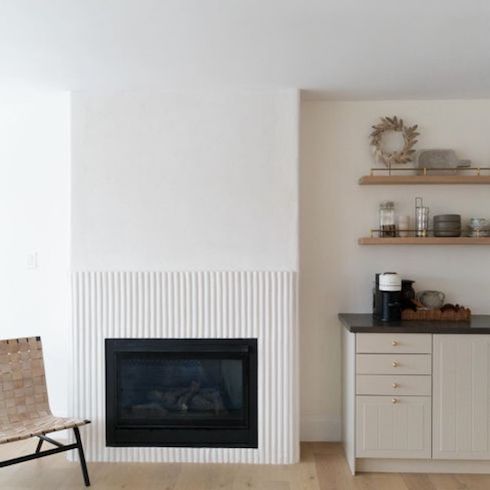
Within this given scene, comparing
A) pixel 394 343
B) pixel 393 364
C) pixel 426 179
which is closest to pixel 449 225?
pixel 426 179

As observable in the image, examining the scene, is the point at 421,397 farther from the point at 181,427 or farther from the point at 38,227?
the point at 38,227

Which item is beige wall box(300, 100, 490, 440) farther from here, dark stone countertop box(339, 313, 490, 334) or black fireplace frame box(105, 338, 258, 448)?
black fireplace frame box(105, 338, 258, 448)

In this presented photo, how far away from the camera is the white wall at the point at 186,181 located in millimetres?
3324

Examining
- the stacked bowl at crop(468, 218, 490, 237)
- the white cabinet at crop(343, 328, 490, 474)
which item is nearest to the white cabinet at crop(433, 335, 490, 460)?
the white cabinet at crop(343, 328, 490, 474)

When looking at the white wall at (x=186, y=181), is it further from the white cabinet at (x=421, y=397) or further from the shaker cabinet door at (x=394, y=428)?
the shaker cabinet door at (x=394, y=428)

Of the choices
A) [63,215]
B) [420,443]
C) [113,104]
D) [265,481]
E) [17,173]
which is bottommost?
[265,481]

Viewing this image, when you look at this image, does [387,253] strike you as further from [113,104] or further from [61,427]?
[61,427]

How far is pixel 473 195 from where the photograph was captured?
3.58 meters

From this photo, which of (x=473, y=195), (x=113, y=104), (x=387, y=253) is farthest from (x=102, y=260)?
(x=473, y=195)

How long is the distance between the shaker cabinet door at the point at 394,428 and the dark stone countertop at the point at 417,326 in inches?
15.9

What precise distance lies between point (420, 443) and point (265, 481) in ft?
3.10

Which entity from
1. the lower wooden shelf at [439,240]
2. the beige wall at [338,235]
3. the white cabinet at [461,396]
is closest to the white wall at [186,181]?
the beige wall at [338,235]

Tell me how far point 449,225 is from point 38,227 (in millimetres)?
2861

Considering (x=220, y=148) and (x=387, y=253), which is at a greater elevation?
(x=220, y=148)
